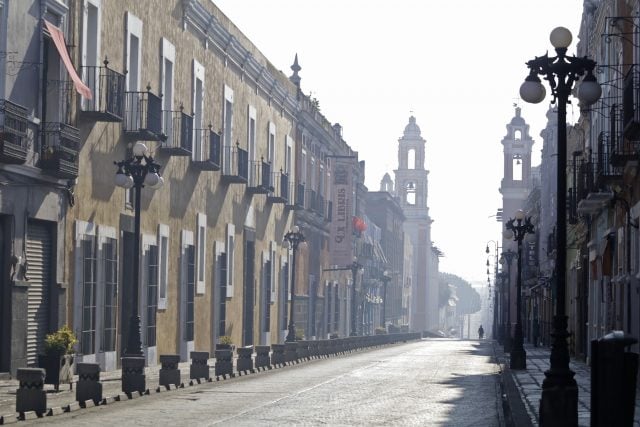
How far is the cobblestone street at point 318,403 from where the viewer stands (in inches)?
795

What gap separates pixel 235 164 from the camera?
1950 inches

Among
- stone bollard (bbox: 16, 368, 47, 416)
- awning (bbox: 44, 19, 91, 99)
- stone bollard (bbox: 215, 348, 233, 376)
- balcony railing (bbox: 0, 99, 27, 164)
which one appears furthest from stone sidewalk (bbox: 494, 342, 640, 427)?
awning (bbox: 44, 19, 91, 99)

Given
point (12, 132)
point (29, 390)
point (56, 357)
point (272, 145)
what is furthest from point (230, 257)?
point (29, 390)

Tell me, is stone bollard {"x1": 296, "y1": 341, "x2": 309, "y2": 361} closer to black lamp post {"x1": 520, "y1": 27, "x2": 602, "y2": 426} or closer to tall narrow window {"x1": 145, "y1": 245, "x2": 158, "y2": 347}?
tall narrow window {"x1": 145, "y1": 245, "x2": 158, "y2": 347}

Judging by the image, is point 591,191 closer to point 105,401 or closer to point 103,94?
point 103,94

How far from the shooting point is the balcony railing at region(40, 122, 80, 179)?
2870 centimetres

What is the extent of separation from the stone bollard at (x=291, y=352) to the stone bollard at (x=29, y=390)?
966 inches

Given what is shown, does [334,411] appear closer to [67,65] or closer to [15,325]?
[15,325]

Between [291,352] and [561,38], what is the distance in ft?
92.5

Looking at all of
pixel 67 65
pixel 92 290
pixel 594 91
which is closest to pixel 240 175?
pixel 92 290

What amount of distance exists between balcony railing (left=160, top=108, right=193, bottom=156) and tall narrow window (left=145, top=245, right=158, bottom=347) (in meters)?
2.73

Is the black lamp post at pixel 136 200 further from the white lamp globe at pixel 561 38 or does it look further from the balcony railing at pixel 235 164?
the balcony railing at pixel 235 164

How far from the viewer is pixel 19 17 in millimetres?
27656

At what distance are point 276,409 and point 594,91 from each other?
7351 millimetres
